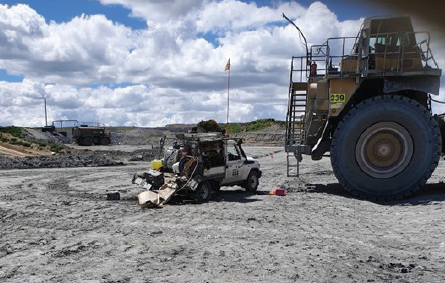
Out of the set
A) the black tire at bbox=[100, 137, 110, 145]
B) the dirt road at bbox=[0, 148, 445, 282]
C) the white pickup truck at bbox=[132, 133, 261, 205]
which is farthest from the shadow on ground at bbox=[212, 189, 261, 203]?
the black tire at bbox=[100, 137, 110, 145]

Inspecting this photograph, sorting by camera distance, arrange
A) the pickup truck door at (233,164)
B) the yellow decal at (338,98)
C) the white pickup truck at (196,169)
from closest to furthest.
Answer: the yellow decal at (338,98) → the white pickup truck at (196,169) → the pickup truck door at (233,164)

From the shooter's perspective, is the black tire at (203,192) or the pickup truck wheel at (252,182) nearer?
the black tire at (203,192)

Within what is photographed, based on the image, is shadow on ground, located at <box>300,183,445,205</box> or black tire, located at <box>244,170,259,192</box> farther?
black tire, located at <box>244,170,259,192</box>

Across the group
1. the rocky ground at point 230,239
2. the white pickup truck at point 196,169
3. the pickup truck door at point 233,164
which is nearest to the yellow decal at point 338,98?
the rocky ground at point 230,239

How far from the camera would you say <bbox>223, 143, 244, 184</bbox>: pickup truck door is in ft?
55.4

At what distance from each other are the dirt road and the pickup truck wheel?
3.96 feet

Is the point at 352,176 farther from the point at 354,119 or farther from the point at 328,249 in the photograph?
the point at 328,249

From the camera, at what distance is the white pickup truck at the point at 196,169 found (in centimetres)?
1525

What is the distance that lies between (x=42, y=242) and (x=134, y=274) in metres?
3.42

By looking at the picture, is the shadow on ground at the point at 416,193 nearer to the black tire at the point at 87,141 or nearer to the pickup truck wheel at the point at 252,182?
the pickup truck wheel at the point at 252,182

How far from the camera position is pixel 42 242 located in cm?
974

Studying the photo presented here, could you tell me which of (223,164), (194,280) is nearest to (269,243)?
(194,280)

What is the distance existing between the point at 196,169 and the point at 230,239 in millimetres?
6016

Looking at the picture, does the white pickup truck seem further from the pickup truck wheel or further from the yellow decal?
the yellow decal
